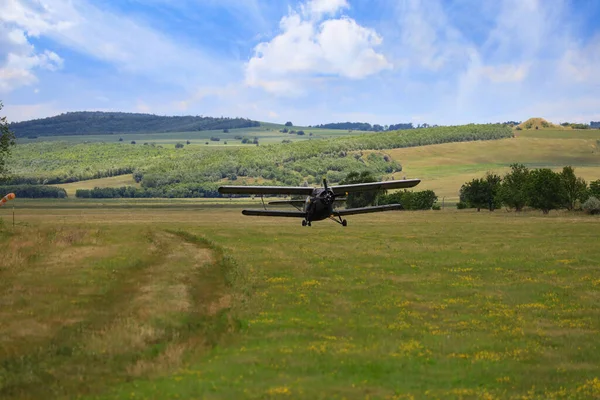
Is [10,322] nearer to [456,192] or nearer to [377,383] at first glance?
[377,383]

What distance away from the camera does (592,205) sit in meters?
95.6

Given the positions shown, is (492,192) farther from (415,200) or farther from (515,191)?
(415,200)

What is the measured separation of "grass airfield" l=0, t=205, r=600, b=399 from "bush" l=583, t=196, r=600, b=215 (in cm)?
5158

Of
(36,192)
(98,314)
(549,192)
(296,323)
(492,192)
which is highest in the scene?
(549,192)

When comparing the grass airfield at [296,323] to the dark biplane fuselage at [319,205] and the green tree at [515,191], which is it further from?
the green tree at [515,191]

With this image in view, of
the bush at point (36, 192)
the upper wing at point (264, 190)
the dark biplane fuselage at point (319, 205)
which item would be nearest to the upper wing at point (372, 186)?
the dark biplane fuselage at point (319, 205)

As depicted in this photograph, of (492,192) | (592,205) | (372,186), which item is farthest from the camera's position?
(492,192)

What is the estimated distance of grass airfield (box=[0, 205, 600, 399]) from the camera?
1902 cm

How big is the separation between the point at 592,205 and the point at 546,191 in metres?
7.62

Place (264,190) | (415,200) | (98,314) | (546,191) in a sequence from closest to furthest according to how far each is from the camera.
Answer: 1. (98,314)
2. (264,190)
3. (546,191)
4. (415,200)

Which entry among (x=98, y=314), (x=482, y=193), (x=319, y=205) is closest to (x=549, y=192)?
(x=482, y=193)

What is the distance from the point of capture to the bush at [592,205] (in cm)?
9512

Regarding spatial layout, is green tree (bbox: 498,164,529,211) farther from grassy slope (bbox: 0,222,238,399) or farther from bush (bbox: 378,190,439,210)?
grassy slope (bbox: 0,222,238,399)

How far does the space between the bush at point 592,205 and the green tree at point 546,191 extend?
5168 millimetres
